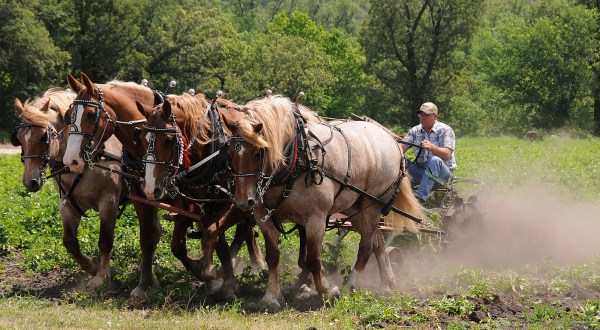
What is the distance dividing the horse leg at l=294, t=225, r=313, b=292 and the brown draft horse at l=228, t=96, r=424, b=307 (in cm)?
48

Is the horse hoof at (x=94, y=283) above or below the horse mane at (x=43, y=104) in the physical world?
below

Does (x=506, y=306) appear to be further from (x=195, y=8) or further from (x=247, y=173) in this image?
(x=195, y=8)

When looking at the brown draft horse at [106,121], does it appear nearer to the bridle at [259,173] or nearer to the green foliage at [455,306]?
the bridle at [259,173]

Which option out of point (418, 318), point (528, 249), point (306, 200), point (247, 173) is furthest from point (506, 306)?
point (528, 249)

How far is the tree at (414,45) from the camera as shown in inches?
1748

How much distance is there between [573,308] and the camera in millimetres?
7113

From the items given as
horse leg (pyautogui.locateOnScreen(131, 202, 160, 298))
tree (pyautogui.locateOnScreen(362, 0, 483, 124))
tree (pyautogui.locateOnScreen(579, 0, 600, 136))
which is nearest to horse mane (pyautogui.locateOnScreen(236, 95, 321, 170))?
horse leg (pyautogui.locateOnScreen(131, 202, 160, 298))

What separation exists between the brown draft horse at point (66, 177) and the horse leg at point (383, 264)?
3.02 meters

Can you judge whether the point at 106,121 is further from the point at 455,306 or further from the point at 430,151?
the point at 430,151

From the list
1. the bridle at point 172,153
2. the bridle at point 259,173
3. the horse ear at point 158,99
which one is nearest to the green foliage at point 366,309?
the bridle at point 259,173

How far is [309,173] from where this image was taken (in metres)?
7.11

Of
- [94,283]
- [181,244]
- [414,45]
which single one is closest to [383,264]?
[181,244]

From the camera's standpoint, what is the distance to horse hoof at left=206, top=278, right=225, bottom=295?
7719 millimetres

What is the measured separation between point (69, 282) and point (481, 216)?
547 centimetres
